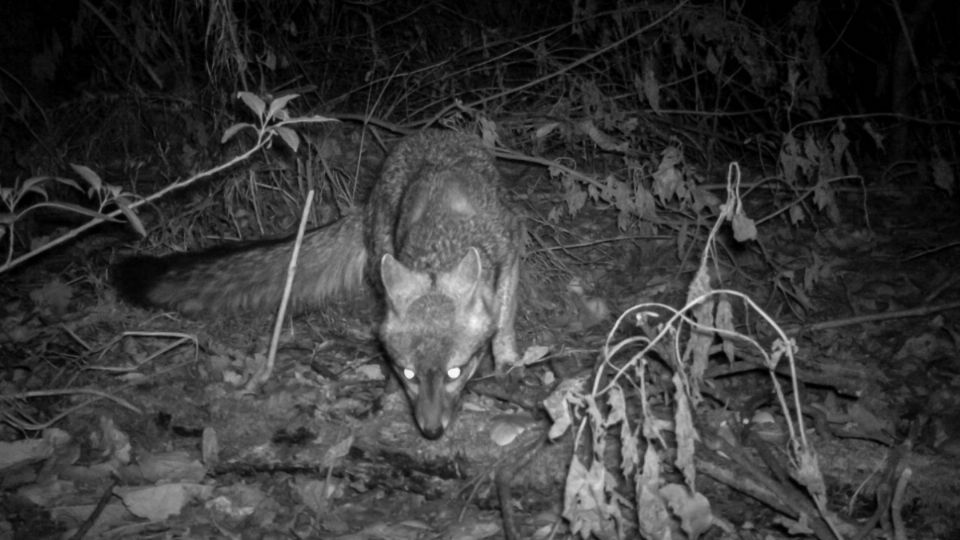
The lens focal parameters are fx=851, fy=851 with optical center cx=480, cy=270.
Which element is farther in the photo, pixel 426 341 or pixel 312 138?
pixel 312 138

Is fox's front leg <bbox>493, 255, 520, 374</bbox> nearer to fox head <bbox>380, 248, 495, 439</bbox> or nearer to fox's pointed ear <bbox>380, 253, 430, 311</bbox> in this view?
fox head <bbox>380, 248, 495, 439</bbox>

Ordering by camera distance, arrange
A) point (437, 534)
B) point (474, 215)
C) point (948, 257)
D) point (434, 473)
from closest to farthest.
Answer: point (437, 534) → point (434, 473) → point (474, 215) → point (948, 257)

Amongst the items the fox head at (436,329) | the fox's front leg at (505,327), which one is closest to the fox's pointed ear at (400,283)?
the fox head at (436,329)

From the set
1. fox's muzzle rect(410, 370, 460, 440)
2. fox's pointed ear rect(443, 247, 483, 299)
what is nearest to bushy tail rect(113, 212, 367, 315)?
fox's pointed ear rect(443, 247, 483, 299)

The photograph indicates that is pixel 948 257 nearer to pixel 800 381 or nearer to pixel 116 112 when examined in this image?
pixel 800 381

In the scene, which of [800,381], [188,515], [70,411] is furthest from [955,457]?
[70,411]

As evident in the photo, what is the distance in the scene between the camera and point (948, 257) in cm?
678

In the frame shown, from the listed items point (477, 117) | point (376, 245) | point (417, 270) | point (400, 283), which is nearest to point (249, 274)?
point (376, 245)

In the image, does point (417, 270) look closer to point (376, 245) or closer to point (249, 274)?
point (376, 245)

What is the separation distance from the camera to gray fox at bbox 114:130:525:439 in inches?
205

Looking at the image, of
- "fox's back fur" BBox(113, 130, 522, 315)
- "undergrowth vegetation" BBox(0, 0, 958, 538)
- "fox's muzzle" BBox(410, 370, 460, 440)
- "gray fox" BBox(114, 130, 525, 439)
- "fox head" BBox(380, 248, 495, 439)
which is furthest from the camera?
"undergrowth vegetation" BBox(0, 0, 958, 538)

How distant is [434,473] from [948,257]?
460 centimetres

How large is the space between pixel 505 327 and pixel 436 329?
952mm

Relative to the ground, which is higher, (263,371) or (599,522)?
(599,522)
